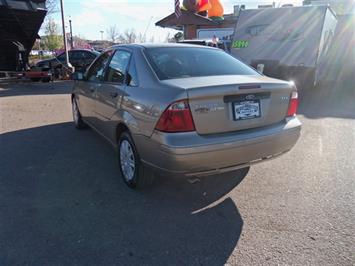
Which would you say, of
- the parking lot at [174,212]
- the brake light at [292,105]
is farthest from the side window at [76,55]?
the brake light at [292,105]

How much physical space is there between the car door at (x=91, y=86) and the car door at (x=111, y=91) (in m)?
0.23

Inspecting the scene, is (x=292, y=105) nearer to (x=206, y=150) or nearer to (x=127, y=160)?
(x=206, y=150)

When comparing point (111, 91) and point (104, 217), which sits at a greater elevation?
point (111, 91)

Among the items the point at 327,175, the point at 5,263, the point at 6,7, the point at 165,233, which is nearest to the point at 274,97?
the point at 327,175

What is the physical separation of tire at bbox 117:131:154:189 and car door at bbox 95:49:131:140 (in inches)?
15.2

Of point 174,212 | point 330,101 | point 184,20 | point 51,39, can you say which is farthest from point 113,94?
point 51,39

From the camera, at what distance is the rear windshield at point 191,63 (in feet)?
11.9

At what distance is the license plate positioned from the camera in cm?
318

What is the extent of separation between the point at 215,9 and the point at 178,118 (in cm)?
2073

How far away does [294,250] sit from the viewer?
2721mm

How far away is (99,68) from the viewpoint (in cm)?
501

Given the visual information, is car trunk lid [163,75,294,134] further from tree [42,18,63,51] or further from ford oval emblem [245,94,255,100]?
tree [42,18,63,51]

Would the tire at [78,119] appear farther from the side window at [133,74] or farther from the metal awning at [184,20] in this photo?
the metal awning at [184,20]

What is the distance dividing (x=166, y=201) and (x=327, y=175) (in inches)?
83.4
